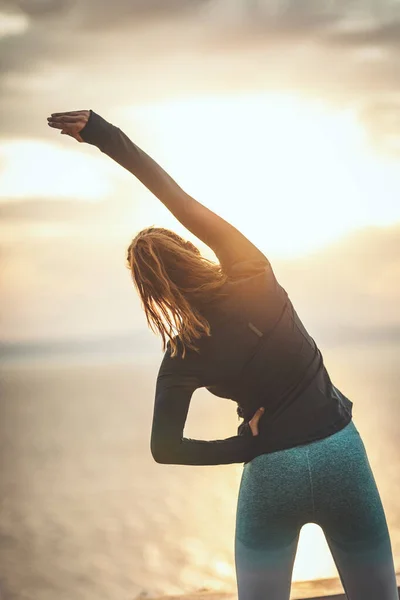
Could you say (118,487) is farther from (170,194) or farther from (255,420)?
(170,194)

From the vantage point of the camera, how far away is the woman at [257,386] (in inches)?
40.7

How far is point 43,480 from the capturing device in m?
1.85

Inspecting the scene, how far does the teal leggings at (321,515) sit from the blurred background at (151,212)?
85 centimetres

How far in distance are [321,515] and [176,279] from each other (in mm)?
426

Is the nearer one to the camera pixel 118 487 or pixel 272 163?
pixel 272 163

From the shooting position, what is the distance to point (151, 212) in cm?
192

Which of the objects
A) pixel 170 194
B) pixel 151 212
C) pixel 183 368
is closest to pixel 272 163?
pixel 151 212

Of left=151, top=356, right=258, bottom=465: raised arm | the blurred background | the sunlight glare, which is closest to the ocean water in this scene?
the blurred background

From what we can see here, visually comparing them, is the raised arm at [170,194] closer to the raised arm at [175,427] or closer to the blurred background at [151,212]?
the raised arm at [175,427]

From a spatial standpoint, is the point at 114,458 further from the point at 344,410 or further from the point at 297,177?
the point at 344,410

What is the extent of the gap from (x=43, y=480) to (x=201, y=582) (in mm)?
529

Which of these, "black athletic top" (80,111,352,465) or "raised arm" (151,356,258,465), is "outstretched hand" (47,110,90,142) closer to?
"black athletic top" (80,111,352,465)

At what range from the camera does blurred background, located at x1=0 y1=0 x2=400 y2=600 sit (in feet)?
5.86

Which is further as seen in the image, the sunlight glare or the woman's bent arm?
the sunlight glare
